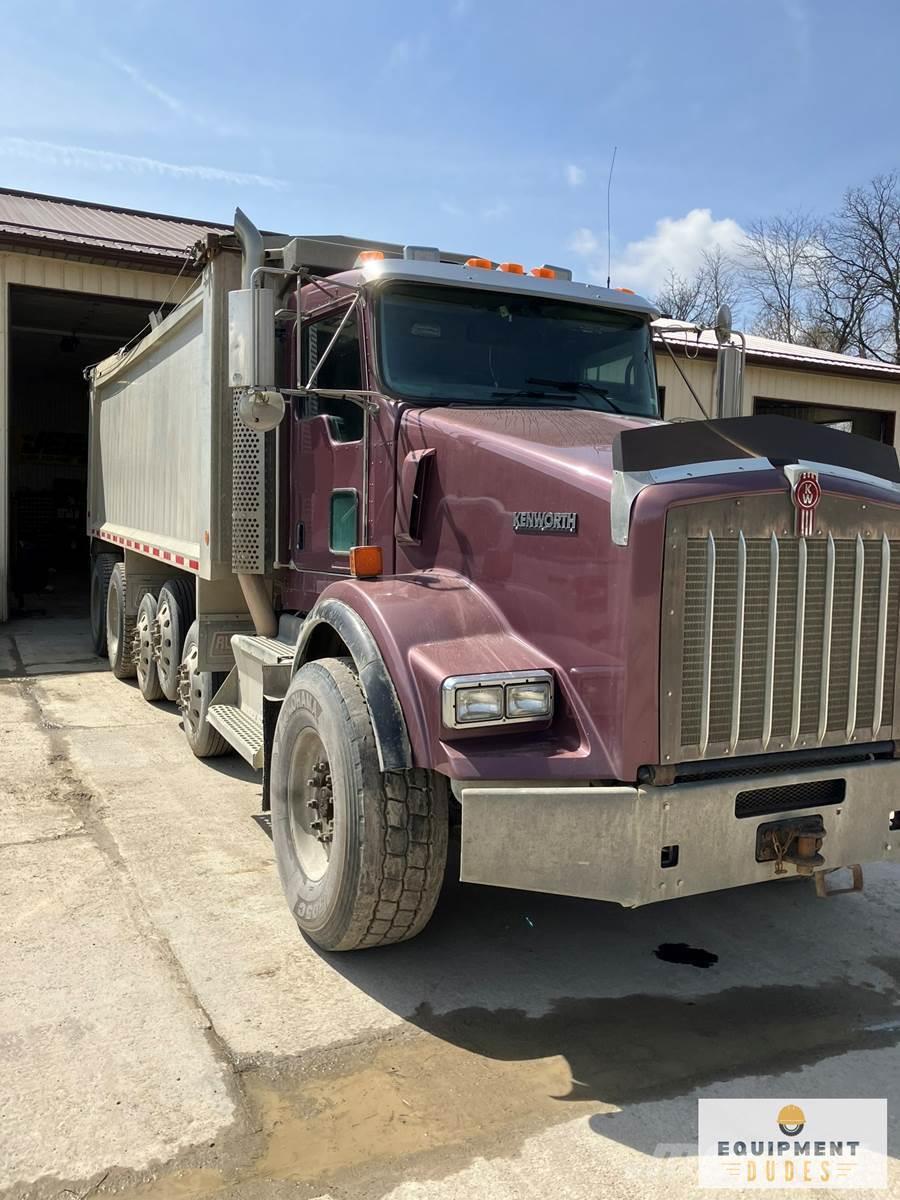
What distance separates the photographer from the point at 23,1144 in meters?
2.64

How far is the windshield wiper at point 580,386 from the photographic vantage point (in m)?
4.49

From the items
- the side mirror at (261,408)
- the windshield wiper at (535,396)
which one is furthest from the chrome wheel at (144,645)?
the windshield wiper at (535,396)

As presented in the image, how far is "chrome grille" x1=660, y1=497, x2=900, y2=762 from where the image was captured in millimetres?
2934

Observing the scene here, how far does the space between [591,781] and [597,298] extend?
2.71 metres

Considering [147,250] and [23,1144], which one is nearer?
[23,1144]

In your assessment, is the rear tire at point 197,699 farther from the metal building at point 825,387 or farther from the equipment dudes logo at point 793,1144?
the metal building at point 825,387

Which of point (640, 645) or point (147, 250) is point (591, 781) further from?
point (147, 250)

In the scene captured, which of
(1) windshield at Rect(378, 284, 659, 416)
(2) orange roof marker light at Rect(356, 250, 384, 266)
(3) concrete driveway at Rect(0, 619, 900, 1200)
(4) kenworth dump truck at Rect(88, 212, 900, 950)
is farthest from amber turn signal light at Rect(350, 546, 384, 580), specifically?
(3) concrete driveway at Rect(0, 619, 900, 1200)

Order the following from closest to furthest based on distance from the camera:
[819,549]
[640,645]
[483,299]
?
1. [640,645]
2. [819,549]
3. [483,299]

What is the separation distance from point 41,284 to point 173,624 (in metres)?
7.44

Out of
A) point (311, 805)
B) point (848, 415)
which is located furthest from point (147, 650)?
point (848, 415)

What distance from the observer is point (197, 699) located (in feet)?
21.0

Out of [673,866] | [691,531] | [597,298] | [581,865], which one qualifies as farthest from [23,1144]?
[597,298]

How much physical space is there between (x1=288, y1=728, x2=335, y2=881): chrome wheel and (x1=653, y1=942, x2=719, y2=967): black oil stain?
4.69ft
